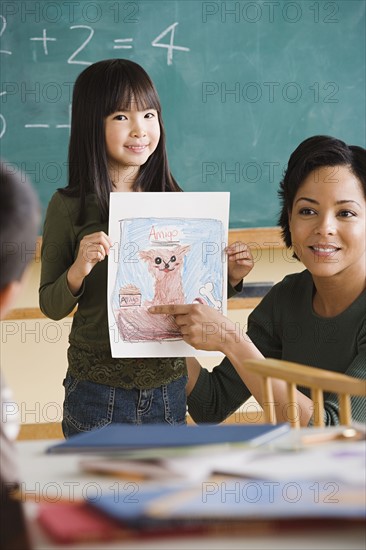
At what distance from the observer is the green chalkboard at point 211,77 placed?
325 cm

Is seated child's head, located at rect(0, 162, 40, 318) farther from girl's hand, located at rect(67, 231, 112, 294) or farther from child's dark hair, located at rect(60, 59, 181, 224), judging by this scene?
child's dark hair, located at rect(60, 59, 181, 224)

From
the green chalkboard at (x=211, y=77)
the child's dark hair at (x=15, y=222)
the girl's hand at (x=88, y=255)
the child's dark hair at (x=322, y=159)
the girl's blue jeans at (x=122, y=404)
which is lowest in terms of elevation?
the girl's blue jeans at (x=122, y=404)

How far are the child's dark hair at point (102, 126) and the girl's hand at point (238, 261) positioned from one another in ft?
0.73

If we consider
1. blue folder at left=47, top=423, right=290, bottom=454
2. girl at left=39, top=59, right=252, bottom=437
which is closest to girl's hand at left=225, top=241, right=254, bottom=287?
girl at left=39, top=59, right=252, bottom=437

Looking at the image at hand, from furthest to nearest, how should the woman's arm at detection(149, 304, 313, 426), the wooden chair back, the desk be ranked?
the woman's arm at detection(149, 304, 313, 426) → the wooden chair back → the desk

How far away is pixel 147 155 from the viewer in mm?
1958

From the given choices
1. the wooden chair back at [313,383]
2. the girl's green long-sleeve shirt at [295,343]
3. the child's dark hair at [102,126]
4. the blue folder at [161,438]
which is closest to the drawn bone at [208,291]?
the girl's green long-sleeve shirt at [295,343]

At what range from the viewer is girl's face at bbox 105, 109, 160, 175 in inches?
76.3

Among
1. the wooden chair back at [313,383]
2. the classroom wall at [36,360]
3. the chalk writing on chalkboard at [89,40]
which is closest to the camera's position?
the wooden chair back at [313,383]

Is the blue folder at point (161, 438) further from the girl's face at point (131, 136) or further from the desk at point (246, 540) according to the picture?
the girl's face at point (131, 136)

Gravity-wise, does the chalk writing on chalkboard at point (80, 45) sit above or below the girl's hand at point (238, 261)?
above

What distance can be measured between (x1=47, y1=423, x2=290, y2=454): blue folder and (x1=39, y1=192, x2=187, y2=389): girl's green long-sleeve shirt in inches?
34.0

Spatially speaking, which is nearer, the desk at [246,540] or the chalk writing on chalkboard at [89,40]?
the desk at [246,540]

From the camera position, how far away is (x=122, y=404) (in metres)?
1.86
